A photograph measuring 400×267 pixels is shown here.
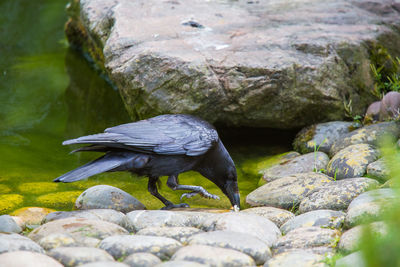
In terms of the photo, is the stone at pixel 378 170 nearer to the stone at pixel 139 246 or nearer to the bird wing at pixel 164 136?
the bird wing at pixel 164 136

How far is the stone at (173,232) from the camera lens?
3.09 m

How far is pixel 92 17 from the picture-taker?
6805 mm

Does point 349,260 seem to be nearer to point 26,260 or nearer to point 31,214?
point 26,260

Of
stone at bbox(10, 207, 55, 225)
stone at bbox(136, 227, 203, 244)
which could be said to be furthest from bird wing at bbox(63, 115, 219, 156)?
stone at bbox(136, 227, 203, 244)

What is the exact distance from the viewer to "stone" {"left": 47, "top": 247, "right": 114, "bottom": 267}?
8.55 feet

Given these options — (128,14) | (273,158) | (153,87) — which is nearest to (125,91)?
(153,87)

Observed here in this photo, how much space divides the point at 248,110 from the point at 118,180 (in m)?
1.62

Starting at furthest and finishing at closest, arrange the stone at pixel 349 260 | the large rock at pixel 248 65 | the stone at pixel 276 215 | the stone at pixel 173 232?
the large rock at pixel 248 65 → the stone at pixel 276 215 → the stone at pixel 173 232 → the stone at pixel 349 260

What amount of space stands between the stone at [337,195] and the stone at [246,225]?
2.10 ft

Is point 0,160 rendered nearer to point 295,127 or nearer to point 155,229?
point 155,229

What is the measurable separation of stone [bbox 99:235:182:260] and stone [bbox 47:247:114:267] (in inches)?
3.1

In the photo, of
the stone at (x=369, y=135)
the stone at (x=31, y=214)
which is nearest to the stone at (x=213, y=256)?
the stone at (x=31, y=214)

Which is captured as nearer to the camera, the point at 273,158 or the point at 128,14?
the point at 273,158

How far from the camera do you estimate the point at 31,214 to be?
12.9 ft
